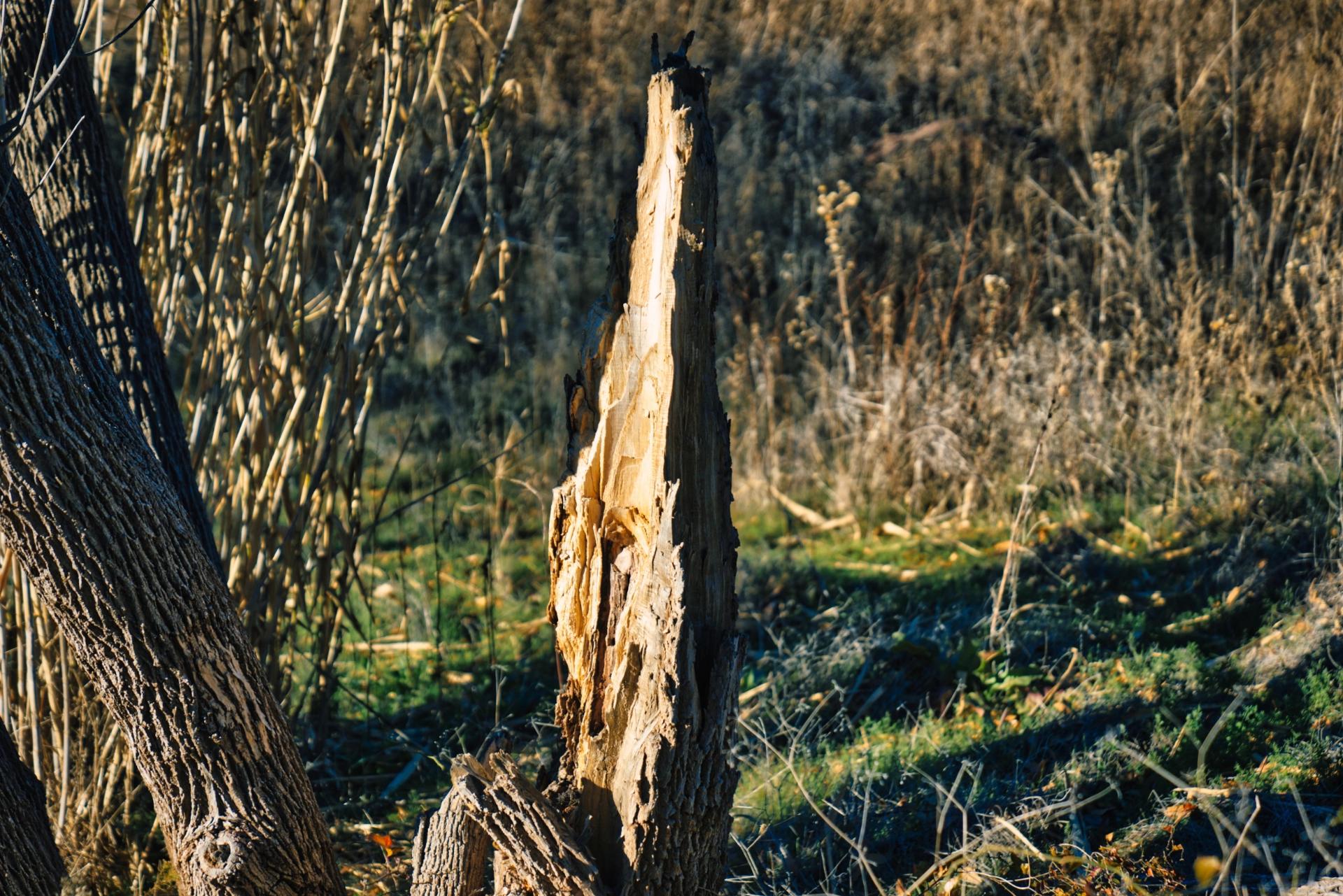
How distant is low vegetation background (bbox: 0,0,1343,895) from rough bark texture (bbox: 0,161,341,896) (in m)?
0.81

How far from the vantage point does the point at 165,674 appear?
70.2 inches

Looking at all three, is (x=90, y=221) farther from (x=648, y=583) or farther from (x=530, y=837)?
(x=530, y=837)

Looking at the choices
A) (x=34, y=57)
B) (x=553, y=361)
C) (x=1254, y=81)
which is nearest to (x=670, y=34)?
(x=553, y=361)

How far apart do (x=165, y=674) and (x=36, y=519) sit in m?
0.32

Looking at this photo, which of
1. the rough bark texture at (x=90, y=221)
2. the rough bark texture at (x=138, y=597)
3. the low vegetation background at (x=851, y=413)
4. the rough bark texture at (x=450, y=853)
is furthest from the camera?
the low vegetation background at (x=851, y=413)

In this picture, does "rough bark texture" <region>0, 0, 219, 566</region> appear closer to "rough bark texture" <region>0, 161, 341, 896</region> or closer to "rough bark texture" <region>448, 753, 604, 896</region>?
"rough bark texture" <region>0, 161, 341, 896</region>

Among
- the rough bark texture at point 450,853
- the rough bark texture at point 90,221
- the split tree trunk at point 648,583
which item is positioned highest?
the rough bark texture at point 90,221

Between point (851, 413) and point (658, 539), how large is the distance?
3.68 metres

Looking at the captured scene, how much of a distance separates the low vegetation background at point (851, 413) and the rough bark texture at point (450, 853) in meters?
0.75

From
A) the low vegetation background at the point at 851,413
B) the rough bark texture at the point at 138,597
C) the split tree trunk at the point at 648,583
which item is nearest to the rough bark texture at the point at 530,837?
the split tree trunk at the point at 648,583

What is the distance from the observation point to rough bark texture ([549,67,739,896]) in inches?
67.9

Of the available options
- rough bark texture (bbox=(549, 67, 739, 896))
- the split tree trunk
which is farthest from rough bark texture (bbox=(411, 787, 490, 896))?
rough bark texture (bbox=(549, 67, 739, 896))

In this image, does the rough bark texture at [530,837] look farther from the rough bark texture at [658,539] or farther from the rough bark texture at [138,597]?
the rough bark texture at [138,597]

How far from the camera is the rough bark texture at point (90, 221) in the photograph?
7.07ft
